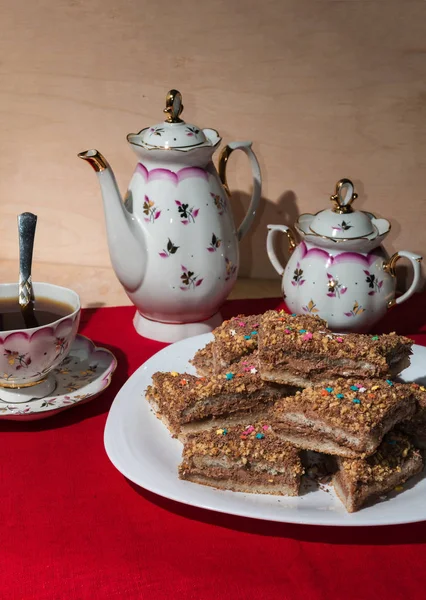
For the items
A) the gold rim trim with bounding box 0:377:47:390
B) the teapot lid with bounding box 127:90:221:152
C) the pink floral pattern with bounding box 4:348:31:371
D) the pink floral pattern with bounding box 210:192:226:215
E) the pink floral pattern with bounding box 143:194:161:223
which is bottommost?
the gold rim trim with bounding box 0:377:47:390

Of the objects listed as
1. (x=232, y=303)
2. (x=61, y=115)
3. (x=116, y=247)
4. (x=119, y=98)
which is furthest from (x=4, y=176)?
(x=232, y=303)

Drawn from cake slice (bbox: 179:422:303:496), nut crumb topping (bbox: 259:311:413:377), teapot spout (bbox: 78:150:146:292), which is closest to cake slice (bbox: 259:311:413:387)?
nut crumb topping (bbox: 259:311:413:377)

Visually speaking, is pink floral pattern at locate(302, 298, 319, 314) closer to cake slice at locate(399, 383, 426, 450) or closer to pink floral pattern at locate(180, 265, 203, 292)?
pink floral pattern at locate(180, 265, 203, 292)

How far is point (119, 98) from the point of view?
1268 mm

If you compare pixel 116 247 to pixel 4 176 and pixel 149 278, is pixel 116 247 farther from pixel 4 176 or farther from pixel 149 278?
pixel 4 176

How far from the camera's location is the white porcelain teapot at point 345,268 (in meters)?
1.05

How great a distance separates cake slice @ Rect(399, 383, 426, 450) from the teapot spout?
1.62ft

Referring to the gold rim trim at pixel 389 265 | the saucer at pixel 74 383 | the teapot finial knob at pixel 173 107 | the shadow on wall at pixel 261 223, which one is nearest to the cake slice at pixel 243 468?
the saucer at pixel 74 383

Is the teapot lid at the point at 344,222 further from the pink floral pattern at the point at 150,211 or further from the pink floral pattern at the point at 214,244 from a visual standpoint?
the pink floral pattern at the point at 150,211

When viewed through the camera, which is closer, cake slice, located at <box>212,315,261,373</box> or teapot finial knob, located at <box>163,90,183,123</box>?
cake slice, located at <box>212,315,261,373</box>

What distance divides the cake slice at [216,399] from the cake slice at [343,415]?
4 cm

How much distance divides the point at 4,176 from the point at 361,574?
3.45ft

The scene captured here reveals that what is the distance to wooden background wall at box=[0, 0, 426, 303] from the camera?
1217mm

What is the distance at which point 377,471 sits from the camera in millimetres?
717
